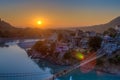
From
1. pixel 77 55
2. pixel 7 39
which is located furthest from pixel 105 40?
pixel 7 39

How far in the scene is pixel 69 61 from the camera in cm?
905

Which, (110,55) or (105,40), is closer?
(110,55)

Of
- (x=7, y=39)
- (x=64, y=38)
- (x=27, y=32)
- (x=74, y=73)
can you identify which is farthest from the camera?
(x=27, y=32)

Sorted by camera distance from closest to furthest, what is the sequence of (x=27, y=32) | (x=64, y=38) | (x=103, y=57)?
(x=103, y=57)
(x=64, y=38)
(x=27, y=32)

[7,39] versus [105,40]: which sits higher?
[105,40]

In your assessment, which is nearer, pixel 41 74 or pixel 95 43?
pixel 41 74

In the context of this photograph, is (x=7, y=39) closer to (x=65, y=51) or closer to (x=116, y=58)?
(x=65, y=51)

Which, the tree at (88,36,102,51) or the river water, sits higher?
the tree at (88,36,102,51)

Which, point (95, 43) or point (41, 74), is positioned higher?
point (95, 43)

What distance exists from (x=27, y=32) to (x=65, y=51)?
51.0ft

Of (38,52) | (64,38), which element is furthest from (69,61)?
(64,38)

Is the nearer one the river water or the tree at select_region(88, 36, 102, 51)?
the river water

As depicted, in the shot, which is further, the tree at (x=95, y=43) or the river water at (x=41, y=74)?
the tree at (x=95, y=43)

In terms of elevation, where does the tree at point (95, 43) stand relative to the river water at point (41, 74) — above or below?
above
